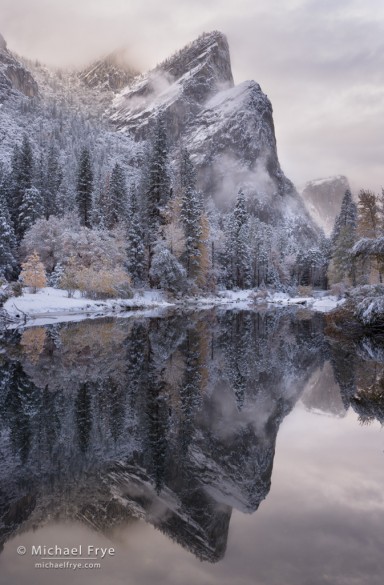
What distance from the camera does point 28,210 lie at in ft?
173

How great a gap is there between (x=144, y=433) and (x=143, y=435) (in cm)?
11

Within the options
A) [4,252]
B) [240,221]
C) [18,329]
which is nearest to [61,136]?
[240,221]

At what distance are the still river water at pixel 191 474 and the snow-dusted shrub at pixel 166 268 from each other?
1234 inches

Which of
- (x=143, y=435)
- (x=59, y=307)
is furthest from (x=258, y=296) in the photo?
(x=143, y=435)

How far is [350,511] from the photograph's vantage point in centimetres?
514

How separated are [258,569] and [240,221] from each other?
68.8m

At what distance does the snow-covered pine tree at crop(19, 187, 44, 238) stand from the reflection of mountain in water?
39.5 m

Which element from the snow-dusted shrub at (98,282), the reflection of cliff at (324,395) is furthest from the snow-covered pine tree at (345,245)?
the reflection of cliff at (324,395)

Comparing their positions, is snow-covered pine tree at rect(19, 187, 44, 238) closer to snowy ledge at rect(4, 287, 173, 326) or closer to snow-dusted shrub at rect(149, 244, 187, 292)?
snow-dusted shrub at rect(149, 244, 187, 292)

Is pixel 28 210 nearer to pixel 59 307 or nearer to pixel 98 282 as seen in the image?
pixel 98 282

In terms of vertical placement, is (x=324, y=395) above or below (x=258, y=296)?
above

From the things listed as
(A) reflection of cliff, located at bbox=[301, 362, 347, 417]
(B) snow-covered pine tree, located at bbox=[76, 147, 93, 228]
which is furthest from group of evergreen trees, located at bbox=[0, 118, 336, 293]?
(A) reflection of cliff, located at bbox=[301, 362, 347, 417]

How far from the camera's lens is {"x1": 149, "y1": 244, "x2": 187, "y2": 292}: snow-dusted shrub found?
44.6 metres

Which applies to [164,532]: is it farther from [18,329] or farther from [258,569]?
[18,329]
